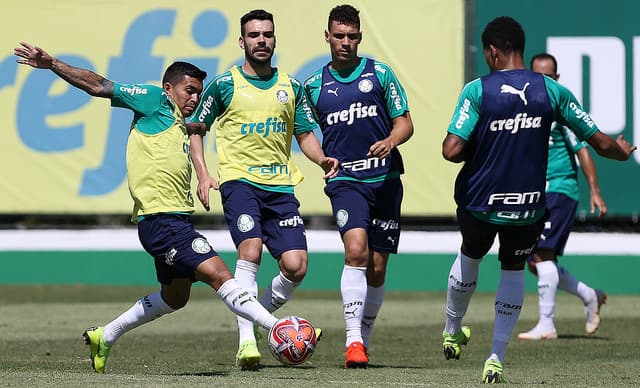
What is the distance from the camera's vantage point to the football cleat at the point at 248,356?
28.7 ft

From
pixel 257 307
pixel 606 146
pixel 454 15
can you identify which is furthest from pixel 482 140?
pixel 454 15

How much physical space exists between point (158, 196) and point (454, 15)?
11.2m

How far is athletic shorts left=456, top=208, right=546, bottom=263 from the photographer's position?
328 inches

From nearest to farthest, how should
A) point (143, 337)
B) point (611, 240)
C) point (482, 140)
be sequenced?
point (482, 140), point (143, 337), point (611, 240)

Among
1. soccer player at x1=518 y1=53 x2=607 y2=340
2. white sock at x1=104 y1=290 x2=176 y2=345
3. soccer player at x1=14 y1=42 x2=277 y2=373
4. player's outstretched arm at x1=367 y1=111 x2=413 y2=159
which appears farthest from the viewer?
soccer player at x1=518 y1=53 x2=607 y2=340

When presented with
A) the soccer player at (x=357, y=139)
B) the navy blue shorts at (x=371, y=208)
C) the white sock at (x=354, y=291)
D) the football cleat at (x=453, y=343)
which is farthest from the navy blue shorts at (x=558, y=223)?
the white sock at (x=354, y=291)

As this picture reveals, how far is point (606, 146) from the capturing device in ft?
26.7

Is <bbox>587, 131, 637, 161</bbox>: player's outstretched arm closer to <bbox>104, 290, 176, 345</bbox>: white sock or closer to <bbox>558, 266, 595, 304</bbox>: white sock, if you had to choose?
<bbox>104, 290, 176, 345</bbox>: white sock

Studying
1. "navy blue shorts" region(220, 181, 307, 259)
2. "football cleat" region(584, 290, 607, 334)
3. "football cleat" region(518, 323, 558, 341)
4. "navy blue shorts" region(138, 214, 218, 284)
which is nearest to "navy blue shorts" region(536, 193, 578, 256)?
"football cleat" region(584, 290, 607, 334)

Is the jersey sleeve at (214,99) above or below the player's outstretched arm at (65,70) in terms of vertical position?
below

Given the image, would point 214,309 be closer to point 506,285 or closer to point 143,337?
point 143,337

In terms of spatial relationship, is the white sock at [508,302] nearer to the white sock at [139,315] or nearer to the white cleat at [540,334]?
the white sock at [139,315]

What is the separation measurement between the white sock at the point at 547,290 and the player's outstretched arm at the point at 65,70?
5.64 m

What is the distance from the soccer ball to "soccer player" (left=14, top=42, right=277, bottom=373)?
0.20 metres
